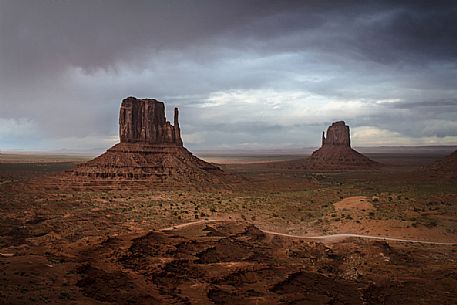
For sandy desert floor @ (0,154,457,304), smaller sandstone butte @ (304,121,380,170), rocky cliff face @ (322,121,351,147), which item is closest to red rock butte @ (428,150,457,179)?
sandy desert floor @ (0,154,457,304)

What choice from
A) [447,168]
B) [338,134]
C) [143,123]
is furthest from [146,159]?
[338,134]

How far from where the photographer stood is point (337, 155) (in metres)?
160

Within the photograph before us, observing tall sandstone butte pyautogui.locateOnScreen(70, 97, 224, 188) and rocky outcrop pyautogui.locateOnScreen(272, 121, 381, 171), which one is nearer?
tall sandstone butte pyautogui.locateOnScreen(70, 97, 224, 188)

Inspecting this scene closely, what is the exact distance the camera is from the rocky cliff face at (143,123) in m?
89.1

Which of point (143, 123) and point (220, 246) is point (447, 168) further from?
point (220, 246)

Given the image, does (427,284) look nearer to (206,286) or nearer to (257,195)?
(206,286)

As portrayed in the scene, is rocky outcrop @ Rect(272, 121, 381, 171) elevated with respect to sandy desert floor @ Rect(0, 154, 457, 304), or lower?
elevated

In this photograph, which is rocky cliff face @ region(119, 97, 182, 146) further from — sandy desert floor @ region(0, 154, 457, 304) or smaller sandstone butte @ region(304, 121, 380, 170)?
smaller sandstone butte @ region(304, 121, 380, 170)

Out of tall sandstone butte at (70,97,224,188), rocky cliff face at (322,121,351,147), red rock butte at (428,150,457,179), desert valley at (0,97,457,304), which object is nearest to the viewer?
desert valley at (0,97,457,304)

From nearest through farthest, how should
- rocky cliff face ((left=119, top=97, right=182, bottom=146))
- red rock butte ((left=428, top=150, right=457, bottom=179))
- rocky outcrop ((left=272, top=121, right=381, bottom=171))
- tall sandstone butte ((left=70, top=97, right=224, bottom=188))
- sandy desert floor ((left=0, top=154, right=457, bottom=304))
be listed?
sandy desert floor ((left=0, top=154, right=457, bottom=304)) → red rock butte ((left=428, top=150, right=457, bottom=179)) → tall sandstone butte ((left=70, top=97, right=224, bottom=188)) → rocky cliff face ((left=119, top=97, right=182, bottom=146)) → rocky outcrop ((left=272, top=121, right=381, bottom=171))

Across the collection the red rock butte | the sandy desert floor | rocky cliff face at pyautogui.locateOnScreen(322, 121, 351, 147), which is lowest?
the sandy desert floor

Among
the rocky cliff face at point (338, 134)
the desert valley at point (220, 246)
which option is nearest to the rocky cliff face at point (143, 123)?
the desert valley at point (220, 246)

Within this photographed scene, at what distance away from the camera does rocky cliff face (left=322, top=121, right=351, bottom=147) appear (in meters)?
165

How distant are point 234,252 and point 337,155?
135496 mm
